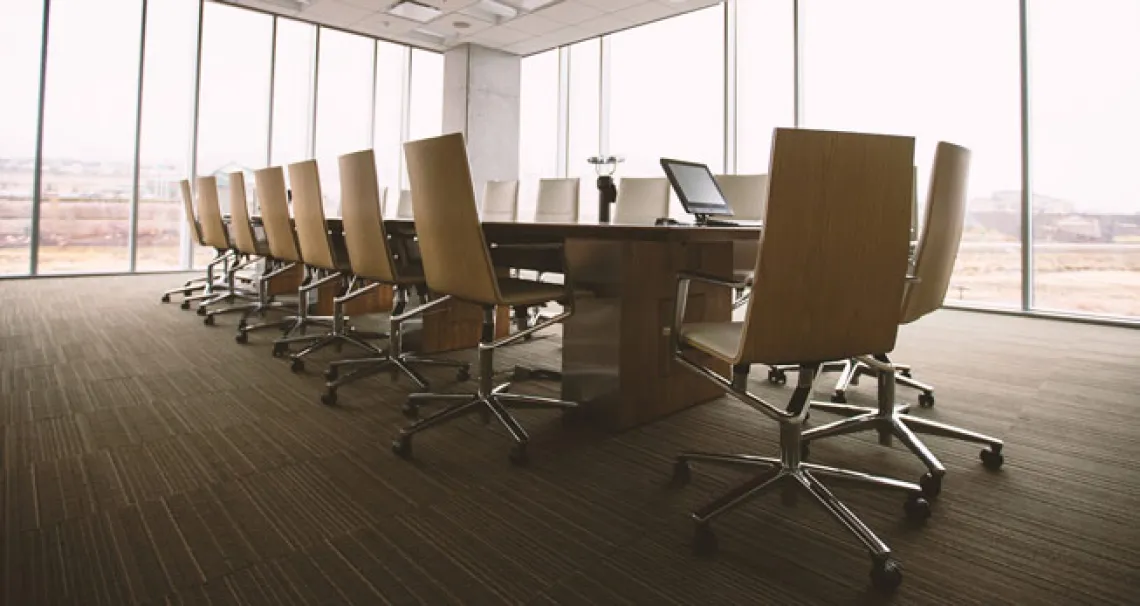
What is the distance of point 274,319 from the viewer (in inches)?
195

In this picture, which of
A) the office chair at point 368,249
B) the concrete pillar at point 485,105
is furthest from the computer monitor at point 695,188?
the concrete pillar at point 485,105

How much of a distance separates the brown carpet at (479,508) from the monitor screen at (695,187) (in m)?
0.91

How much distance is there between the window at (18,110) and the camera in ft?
23.3

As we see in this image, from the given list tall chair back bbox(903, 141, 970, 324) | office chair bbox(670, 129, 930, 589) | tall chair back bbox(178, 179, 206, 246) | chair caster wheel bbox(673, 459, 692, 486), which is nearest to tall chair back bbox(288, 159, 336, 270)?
chair caster wheel bbox(673, 459, 692, 486)

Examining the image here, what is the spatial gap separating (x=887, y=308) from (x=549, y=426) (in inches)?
54.6

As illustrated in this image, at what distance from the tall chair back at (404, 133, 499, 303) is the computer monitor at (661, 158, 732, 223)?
3.48 ft

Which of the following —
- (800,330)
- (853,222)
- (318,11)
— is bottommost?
(800,330)

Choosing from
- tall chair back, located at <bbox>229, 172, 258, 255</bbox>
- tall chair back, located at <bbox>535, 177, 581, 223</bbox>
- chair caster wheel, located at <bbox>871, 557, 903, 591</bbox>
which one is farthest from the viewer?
tall chair back, located at <bbox>535, 177, 581, 223</bbox>

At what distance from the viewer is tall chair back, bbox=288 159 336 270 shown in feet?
10.7

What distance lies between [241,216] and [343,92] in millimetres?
5523

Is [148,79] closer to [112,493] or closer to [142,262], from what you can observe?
[142,262]

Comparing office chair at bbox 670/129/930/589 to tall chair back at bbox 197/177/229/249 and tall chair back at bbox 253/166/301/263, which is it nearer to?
tall chair back at bbox 253/166/301/263

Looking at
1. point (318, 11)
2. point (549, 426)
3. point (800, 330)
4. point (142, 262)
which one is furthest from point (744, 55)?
point (142, 262)

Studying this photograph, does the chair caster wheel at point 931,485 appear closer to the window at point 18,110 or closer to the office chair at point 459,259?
the office chair at point 459,259
